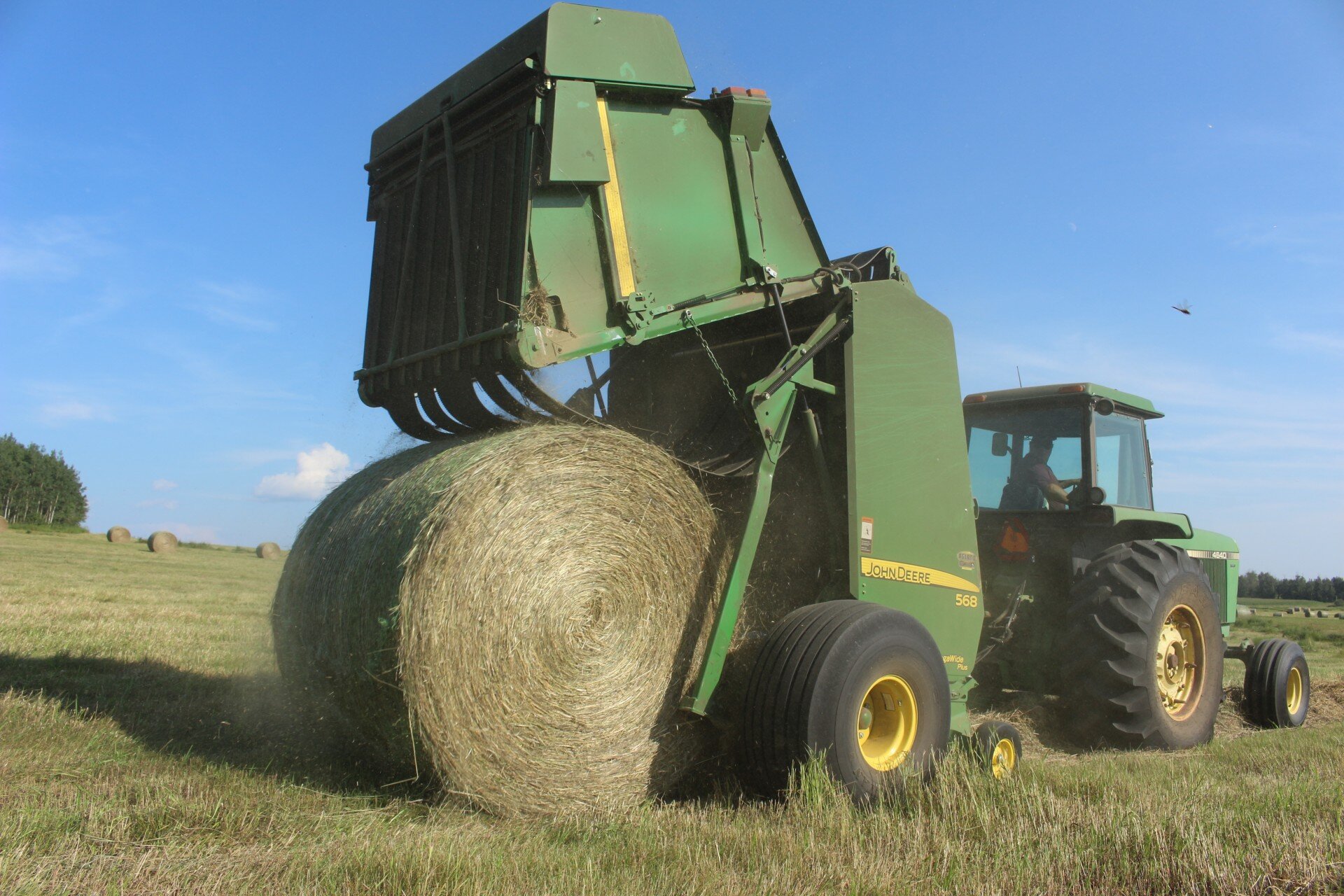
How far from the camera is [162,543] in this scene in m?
31.5

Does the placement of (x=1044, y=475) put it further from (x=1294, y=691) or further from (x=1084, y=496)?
(x=1294, y=691)

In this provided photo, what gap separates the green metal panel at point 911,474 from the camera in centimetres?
503

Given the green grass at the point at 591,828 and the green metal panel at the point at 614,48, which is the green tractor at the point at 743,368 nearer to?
the green metal panel at the point at 614,48

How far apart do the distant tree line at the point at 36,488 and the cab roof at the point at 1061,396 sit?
61.9 meters

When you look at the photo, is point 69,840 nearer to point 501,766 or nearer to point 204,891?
point 204,891

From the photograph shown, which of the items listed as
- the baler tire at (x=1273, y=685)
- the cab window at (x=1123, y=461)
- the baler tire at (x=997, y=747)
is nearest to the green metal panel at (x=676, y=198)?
the baler tire at (x=997, y=747)

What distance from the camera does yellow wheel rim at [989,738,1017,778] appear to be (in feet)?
15.6

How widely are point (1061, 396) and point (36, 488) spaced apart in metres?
66.1

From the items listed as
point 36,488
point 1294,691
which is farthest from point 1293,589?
point 36,488

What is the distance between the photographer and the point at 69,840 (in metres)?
3.19

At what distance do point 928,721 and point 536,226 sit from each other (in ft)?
9.30

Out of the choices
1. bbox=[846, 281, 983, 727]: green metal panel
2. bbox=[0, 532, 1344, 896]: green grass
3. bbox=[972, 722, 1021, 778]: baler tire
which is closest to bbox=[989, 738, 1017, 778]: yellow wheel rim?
bbox=[972, 722, 1021, 778]: baler tire

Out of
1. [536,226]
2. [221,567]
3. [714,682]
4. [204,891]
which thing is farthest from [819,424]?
[221,567]

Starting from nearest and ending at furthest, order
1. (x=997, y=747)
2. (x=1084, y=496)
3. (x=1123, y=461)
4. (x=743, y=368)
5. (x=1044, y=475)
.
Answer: (x=997, y=747), (x=743, y=368), (x=1084, y=496), (x=1044, y=475), (x=1123, y=461)
